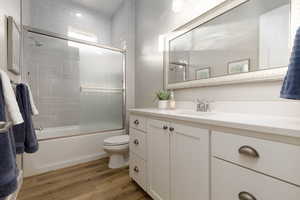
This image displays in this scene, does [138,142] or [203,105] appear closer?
[203,105]

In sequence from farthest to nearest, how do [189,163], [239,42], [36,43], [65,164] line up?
[36,43] → [65,164] → [239,42] → [189,163]

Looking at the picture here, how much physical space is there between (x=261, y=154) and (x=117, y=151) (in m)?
1.61

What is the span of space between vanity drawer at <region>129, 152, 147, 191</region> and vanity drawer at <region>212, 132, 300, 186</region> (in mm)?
846

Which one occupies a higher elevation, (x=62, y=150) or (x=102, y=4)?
(x=102, y=4)

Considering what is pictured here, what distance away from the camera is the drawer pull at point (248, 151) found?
612 mm

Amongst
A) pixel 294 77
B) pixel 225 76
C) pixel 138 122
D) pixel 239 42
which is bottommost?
pixel 138 122

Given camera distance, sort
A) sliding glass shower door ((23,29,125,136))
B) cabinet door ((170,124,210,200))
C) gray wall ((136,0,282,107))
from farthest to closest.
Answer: sliding glass shower door ((23,29,125,136)), gray wall ((136,0,282,107)), cabinet door ((170,124,210,200))

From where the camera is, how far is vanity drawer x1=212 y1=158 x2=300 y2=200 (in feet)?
1.78

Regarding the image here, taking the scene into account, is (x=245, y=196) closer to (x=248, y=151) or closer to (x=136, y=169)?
(x=248, y=151)

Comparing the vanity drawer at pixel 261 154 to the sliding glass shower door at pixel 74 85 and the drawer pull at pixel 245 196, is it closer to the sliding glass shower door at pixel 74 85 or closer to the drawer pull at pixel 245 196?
the drawer pull at pixel 245 196

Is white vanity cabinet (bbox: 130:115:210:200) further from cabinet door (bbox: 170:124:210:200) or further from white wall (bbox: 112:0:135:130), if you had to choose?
white wall (bbox: 112:0:135:130)

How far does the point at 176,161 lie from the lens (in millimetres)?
1024

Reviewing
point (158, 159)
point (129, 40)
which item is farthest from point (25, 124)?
point (129, 40)

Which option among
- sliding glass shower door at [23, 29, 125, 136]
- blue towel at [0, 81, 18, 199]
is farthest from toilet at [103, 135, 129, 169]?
blue towel at [0, 81, 18, 199]
